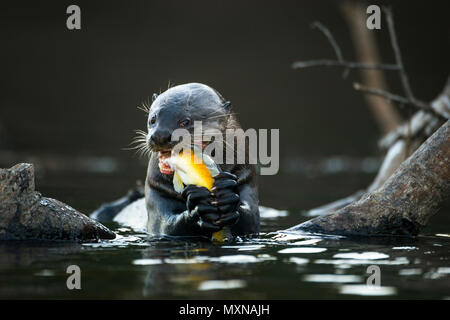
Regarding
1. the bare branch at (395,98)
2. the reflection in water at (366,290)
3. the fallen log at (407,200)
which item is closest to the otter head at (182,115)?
the fallen log at (407,200)

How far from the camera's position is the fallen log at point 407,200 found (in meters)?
3.99

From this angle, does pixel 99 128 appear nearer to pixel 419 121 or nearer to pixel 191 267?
pixel 419 121

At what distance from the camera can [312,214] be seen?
5.85m

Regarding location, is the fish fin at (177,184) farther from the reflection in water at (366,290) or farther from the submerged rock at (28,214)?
the reflection in water at (366,290)

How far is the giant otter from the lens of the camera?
3.60 meters

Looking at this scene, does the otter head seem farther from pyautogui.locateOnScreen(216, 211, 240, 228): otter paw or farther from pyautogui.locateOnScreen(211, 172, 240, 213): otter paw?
pyautogui.locateOnScreen(216, 211, 240, 228): otter paw

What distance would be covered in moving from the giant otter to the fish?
0.06 metres

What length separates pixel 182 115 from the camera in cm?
380

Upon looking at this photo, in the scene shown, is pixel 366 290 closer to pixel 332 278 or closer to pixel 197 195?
pixel 332 278

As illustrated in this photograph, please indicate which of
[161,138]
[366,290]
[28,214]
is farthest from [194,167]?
[366,290]

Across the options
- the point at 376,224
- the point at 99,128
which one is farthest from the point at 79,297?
the point at 99,128

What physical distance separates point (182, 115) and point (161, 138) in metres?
0.20

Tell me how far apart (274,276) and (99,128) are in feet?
34.1
